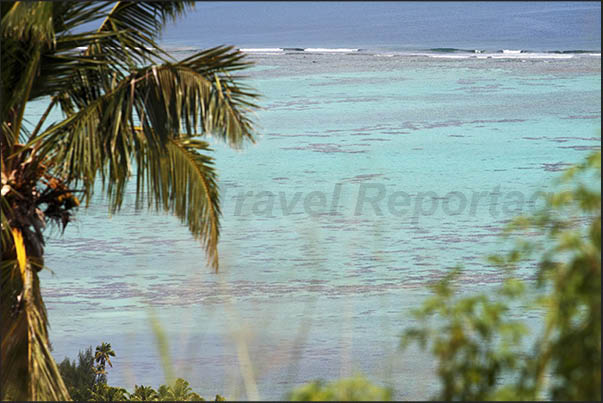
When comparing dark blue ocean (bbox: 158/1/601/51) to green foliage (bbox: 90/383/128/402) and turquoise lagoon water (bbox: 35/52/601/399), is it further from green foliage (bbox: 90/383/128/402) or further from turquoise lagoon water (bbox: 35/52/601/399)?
green foliage (bbox: 90/383/128/402)

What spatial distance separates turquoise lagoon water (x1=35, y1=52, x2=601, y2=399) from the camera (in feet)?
61.9

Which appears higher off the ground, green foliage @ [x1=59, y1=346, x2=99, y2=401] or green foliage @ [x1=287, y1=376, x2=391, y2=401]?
green foliage @ [x1=287, y1=376, x2=391, y2=401]

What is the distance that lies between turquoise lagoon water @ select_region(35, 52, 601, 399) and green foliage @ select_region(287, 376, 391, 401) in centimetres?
904

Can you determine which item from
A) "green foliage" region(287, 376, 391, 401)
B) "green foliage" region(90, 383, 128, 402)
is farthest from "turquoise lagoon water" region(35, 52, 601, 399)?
"green foliage" region(287, 376, 391, 401)

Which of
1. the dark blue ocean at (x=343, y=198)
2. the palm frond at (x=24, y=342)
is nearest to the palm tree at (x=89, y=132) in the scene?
the palm frond at (x=24, y=342)

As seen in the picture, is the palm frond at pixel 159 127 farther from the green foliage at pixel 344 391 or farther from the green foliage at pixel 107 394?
the green foliage at pixel 107 394

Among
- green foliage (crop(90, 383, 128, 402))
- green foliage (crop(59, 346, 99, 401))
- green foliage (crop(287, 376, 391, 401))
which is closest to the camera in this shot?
green foliage (crop(287, 376, 391, 401))

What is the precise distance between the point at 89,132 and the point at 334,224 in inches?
938

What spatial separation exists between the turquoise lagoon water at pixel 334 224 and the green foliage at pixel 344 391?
9036 millimetres

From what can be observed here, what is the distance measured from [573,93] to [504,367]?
3536 cm

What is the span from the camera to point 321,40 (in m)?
47.6

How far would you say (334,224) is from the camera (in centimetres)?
2908

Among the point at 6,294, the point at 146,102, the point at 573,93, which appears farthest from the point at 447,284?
the point at 573,93

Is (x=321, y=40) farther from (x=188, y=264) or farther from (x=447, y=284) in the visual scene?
(x=447, y=284)
